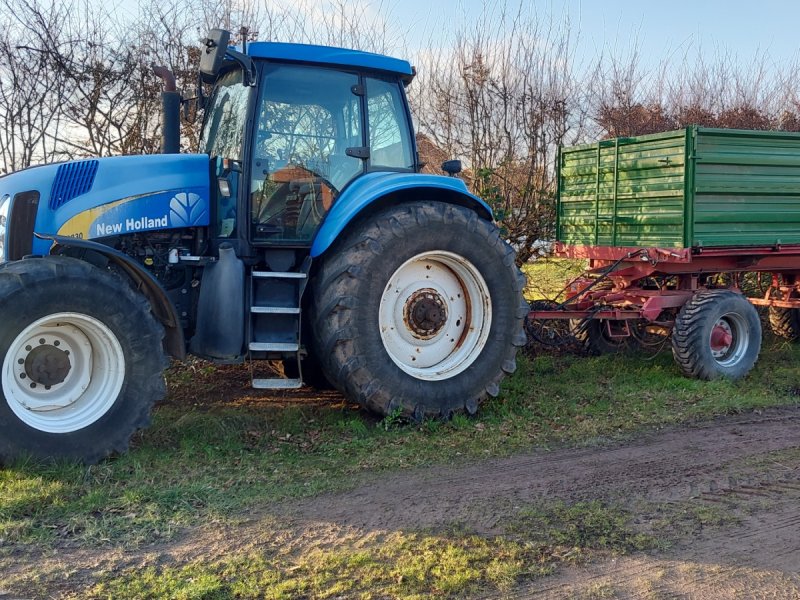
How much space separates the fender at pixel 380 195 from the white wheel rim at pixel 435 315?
0.43 m

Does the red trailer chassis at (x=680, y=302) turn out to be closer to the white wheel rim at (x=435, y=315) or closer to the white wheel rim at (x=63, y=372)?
the white wheel rim at (x=435, y=315)

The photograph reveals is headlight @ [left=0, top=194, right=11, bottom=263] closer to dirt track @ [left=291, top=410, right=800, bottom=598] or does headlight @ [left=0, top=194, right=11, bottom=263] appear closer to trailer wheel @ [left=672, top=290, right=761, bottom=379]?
dirt track @ [left=291, top=410, right=800, bottom=598]

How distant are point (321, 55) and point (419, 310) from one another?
1769 mm

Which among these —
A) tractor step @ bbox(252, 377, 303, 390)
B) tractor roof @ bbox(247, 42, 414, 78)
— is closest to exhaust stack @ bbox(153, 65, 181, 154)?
tractor roof @ bbox(247, 42, 414, 78)

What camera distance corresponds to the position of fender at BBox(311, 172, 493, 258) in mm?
4945

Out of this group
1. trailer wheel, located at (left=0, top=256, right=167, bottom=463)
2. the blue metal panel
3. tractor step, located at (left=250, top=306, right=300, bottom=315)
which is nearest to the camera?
trailer wheel, located at (left=0, top=256, right=167, bottom=463)

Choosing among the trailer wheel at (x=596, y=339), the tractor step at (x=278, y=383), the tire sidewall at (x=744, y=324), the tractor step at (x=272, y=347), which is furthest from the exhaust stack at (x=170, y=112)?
the tire sidewall at (x=744, y=324)

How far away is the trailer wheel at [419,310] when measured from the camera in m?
4.95

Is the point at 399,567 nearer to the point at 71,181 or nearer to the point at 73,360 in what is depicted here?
the point at 73,360

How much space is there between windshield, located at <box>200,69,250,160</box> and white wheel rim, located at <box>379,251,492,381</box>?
52.9 inches

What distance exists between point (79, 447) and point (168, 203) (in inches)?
61.3

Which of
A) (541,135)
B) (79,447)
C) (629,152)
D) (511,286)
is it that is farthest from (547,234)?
(79,447)

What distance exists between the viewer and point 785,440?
16.7 feet

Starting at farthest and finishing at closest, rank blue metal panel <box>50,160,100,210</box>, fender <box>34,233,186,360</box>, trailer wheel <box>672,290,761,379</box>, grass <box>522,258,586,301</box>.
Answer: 1. grass <box>522,258,586,301</box>
2. trailer wheel <box>672,290,761,379</box>
3. blue metal panel <box>50,160,100,210</box>
4. fender <box>34,233,186,360</box>
